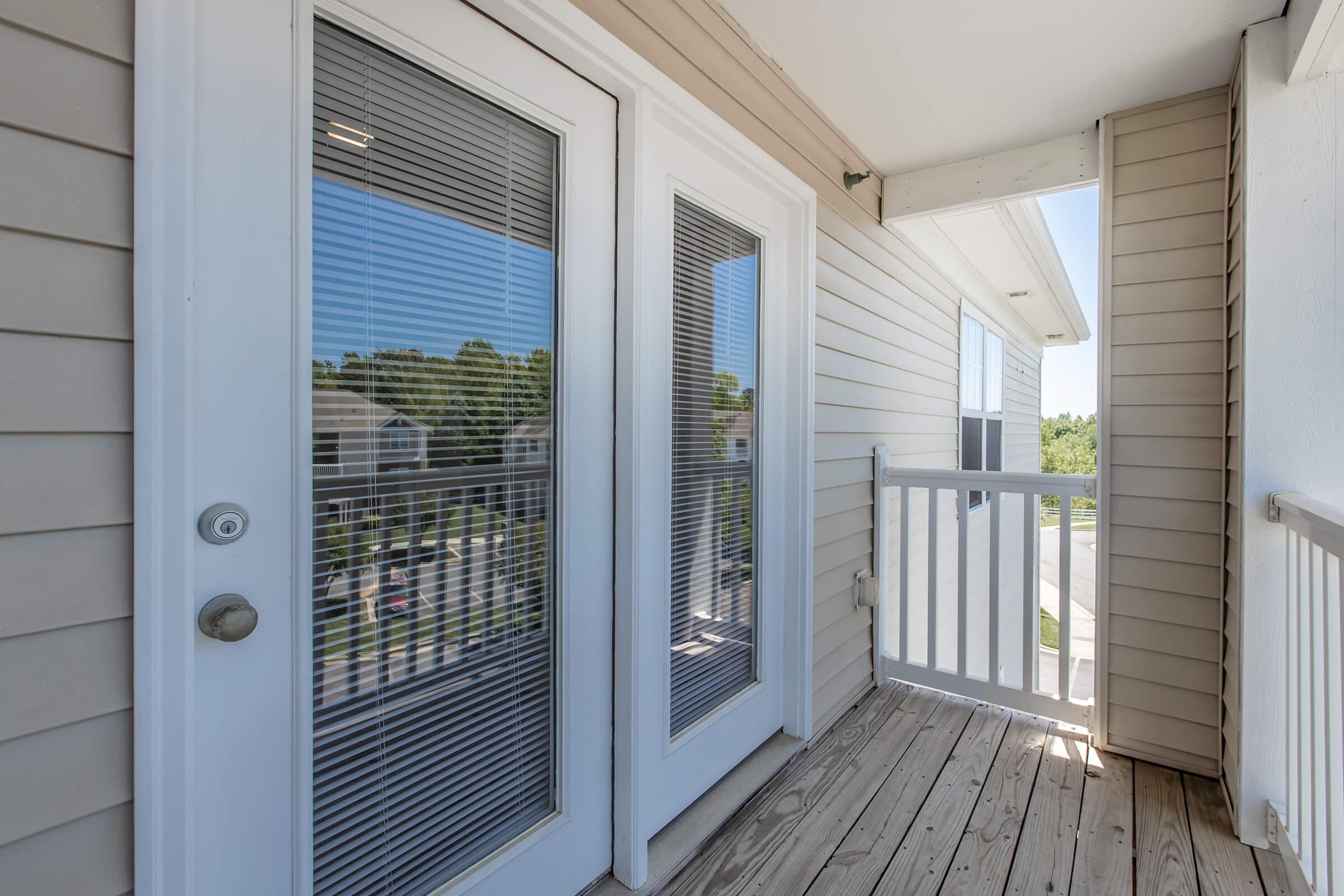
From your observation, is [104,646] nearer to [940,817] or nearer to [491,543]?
[491,543]

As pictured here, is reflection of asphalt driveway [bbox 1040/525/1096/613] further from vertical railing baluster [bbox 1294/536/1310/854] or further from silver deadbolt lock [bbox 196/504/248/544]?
silver deadbolt lock [bbox 196/504/248/544]

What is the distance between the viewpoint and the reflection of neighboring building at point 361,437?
1.01 metres

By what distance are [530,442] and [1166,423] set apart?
2242mm

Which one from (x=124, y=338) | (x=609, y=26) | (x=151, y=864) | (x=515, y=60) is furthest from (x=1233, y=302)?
(x=151, y=864)

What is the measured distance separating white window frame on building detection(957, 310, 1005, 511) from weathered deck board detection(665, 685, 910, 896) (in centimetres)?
282

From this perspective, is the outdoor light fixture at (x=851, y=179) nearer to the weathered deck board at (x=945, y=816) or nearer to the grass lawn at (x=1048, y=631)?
the weathered deck board at (x=945, y=816)

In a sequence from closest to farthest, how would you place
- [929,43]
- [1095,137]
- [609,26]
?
[609,26] → [929,43] → [1095,137]

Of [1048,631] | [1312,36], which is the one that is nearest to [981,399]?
[1312,36]

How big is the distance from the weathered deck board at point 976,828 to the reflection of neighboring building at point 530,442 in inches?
45.8

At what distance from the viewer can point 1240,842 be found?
5.82 feet

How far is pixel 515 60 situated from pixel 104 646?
50.1 inches

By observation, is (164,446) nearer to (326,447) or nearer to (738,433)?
(326,447)

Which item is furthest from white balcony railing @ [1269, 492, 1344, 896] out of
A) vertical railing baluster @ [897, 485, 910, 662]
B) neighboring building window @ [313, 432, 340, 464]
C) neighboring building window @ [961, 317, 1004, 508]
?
neighboring building window @ [961, 317, 1004, 508]

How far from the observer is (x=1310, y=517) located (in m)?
1.43
